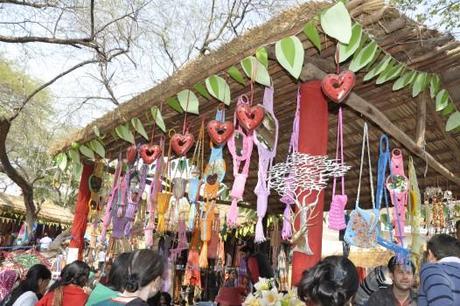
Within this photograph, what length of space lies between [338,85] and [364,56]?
0.81 feet

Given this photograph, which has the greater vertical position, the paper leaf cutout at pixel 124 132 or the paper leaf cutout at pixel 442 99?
the paper leaf cutout at pixel 442 99

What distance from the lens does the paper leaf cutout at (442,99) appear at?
11.7ft

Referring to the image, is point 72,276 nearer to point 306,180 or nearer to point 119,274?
point 119,274

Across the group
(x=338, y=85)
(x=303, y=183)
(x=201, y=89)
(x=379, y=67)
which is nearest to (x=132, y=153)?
(x=201, y=89)

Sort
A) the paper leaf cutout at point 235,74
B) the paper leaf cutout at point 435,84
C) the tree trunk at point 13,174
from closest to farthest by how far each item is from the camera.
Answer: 1. the paper leaf cutout at point 235,74
2. the paper leaf cutout at point 435,84
3. the tree trunk at point 13,174

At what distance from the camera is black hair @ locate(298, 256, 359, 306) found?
5.35 feet

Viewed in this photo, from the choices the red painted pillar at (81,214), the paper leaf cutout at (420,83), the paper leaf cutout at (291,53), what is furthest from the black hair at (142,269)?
the red painted pillar at (81,214)

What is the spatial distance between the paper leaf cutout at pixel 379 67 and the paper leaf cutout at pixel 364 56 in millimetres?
168

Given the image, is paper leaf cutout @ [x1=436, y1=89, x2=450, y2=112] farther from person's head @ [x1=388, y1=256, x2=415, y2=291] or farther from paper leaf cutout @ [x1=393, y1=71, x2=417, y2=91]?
person's head @ [x1=388, y1=256, x2=415, y2=291]

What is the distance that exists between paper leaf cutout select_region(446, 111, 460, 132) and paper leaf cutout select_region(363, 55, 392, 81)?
42.5 inches

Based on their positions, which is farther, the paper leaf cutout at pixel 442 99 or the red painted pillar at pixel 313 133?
the paper leaf cutout at pixel 442 99

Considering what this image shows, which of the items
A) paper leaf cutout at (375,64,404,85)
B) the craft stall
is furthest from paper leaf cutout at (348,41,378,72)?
paper leaf cutout at (375,64,404,85)

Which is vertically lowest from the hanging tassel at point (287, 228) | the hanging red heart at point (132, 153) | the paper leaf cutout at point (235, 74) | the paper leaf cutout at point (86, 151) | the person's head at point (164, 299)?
the person's head at point (164, 299)

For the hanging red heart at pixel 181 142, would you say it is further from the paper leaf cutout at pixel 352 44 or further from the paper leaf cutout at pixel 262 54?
the paper leaf cutout at pixel 352 44
